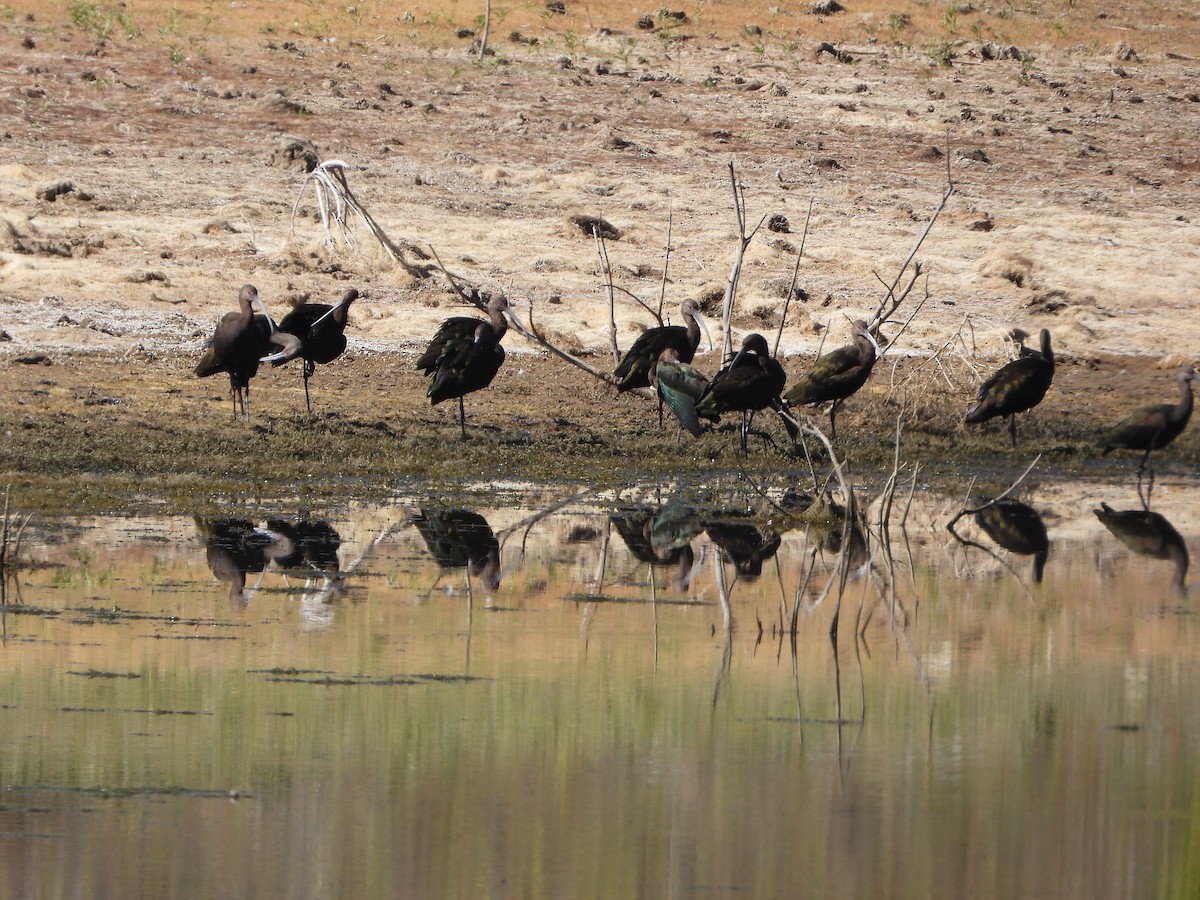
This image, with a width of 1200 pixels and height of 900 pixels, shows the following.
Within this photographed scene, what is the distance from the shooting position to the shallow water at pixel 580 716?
5.53 metres

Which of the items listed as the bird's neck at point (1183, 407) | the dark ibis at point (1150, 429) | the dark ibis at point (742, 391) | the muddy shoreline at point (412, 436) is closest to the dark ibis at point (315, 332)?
the muddy shoreline at point (412, 436)

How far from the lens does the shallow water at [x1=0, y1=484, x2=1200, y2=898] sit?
18.1 ft

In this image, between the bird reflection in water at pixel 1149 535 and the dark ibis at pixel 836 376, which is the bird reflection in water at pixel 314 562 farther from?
the dark ibis at pixel 836 376

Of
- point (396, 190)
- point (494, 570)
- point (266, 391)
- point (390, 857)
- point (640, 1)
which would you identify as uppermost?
point (640, 1)

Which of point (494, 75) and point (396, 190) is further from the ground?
point (494, 75)

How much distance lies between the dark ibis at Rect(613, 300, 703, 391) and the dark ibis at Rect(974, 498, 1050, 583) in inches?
123

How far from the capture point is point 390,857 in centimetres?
547

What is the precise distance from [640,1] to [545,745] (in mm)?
27894

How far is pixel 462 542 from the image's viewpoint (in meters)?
10.8

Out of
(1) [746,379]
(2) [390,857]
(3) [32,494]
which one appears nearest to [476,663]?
(2) [390,857]

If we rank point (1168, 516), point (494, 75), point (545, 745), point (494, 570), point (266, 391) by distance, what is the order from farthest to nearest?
point (494, 75) → point (266, 391) → point (1168, 516) → point (494, 570) → point (545, 745)

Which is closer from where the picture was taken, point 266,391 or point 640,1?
point 266,391

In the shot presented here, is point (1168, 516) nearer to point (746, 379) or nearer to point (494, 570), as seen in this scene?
point (746, 379)

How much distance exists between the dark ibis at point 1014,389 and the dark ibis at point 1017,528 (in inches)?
71.8
